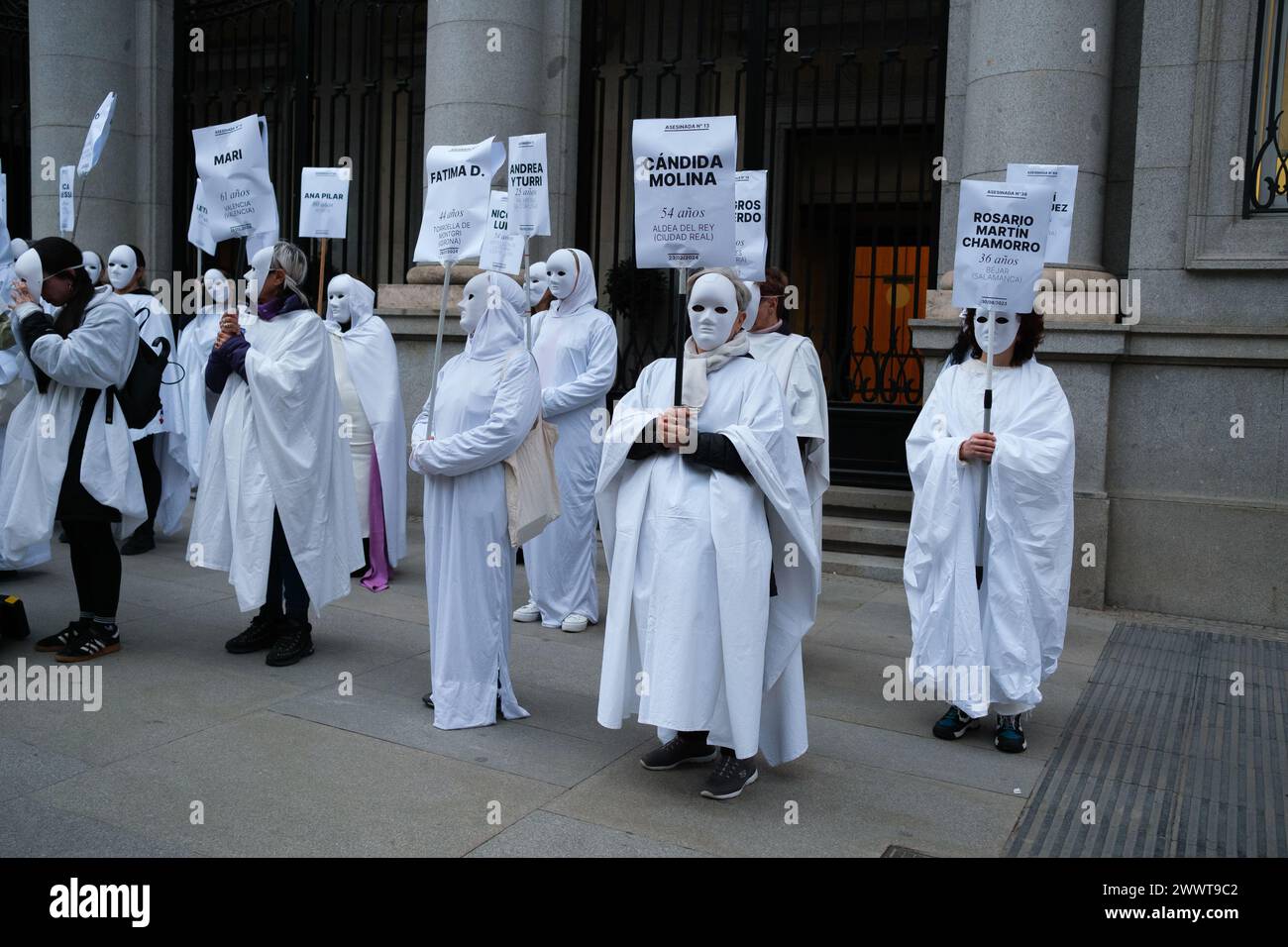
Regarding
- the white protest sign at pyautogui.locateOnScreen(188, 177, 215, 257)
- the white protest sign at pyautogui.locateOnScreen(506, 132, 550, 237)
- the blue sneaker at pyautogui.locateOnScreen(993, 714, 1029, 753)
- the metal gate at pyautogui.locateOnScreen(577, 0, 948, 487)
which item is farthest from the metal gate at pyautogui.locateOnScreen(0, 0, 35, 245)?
the blue sneaker at pyautogui.locateOnScreen(993, 714, 1029, 753)

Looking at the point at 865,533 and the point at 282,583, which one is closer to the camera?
the point at 282,583

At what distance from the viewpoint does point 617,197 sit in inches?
431

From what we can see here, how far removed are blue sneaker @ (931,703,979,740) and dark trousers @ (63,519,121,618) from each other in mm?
4208

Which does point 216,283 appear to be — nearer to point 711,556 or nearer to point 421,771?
point 421,771

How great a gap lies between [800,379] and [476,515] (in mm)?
1852

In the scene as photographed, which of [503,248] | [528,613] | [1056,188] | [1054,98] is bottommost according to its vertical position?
[528,613]

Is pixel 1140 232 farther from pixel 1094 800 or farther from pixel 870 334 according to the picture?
pixel 1094 800

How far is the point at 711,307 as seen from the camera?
4.50 metres

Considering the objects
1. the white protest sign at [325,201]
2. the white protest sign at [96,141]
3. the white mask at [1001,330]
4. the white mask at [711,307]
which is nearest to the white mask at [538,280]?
the white protest sign at [325,201]

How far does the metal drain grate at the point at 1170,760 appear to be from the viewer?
4215 millimetres

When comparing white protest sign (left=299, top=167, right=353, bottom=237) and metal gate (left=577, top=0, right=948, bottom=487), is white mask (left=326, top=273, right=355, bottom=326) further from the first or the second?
metal gate (left=577, top=0, right=948, bottom=487)

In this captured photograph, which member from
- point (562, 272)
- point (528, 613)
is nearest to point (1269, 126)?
point (562, 272)

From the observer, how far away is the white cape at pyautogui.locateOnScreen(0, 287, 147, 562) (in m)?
5.96

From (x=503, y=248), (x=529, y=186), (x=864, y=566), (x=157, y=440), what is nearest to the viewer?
(x=529, y=186)
